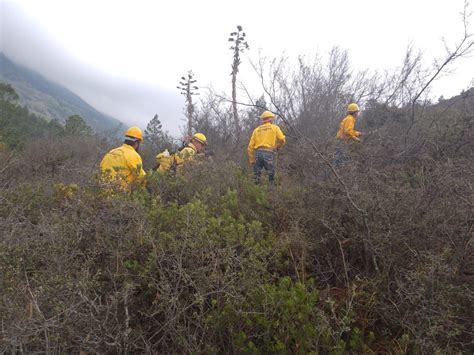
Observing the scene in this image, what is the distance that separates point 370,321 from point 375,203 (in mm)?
894

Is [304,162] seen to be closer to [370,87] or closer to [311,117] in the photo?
[311,117]

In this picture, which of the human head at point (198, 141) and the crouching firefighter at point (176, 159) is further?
the human head at point (198, 141)

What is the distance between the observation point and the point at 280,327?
216cm

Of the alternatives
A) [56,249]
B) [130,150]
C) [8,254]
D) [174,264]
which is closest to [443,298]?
[174,264]

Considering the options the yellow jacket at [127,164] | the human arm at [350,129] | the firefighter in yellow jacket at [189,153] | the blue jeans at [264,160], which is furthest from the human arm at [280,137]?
the yellow jacket at [127,164]

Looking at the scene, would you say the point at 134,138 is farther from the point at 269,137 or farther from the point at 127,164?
the point at 269,137

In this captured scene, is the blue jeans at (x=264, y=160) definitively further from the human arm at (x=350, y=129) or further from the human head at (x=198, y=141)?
the human arm at (x=350, y=129)

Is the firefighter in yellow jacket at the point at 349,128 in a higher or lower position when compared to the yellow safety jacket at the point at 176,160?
higher

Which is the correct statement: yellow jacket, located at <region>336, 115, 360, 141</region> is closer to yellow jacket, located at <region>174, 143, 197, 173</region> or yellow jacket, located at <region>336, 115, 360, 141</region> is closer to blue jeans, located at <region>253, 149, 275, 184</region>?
blue jeans, located at <region>253, 149, 275, 184</region>

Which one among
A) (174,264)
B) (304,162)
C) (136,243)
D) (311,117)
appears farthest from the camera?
(311,117)

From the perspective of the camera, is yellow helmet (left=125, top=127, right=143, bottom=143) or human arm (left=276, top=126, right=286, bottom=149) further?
human arm (left=276, top=126, right=286, bottom=149)

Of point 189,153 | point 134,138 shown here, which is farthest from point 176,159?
point 134,138

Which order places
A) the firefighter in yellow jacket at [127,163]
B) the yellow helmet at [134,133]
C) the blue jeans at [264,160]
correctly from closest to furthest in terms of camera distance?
the firefighter in yellow jacket at [127,163], the yellow helmet at [134,133], the blue jeans at [264,160]

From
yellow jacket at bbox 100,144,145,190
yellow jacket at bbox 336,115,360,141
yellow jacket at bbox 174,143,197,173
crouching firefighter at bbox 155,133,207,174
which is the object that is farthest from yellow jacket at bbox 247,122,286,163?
yellow jacket at bbox 100,144,145,190
